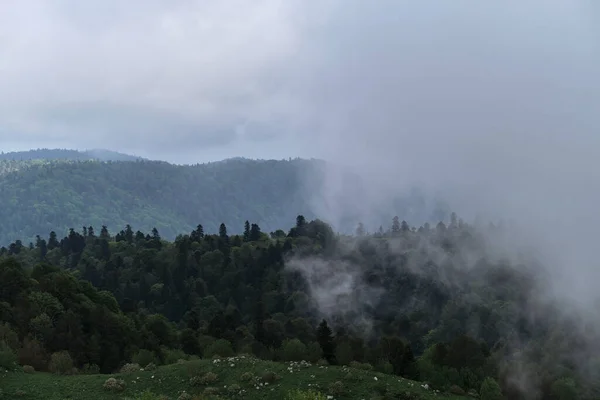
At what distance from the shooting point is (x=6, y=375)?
2926 inches

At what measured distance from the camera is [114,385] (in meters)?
72.8

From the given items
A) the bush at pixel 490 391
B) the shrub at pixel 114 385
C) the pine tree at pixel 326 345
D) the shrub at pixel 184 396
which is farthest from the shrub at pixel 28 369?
the bush at pixel 490 391

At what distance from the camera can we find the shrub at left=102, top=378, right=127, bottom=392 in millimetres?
72312

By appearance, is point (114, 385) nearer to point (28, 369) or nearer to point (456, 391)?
point (28, 369)

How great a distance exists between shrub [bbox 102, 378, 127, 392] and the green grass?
2.25 feet

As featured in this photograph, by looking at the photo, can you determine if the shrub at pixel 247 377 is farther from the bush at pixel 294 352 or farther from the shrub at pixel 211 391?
the bush at pixel 294 352

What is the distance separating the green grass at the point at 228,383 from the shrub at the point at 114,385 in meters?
0.69

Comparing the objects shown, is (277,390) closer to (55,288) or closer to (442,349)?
(442,349)

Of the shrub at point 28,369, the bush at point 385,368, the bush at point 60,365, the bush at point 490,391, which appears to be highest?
the shrub at point 28,369

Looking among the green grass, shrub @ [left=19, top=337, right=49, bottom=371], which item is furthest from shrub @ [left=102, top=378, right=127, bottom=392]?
shrub @ [left=19, top=337, right=49, bottom=371]

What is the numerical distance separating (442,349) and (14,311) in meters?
84.7

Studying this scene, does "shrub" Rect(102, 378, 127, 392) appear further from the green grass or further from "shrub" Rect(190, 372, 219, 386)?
"shrub" Rect(190, 372, 219, 386)

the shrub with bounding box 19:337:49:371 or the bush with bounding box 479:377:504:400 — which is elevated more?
the shrub with bounding box 19:337:49:371

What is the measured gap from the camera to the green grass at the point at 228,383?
234 ft
